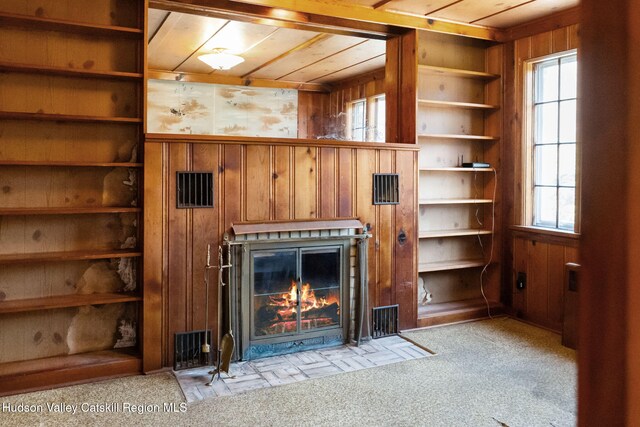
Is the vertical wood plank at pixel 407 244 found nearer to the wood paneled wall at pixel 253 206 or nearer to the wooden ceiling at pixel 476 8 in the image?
the wood paneled wall at pixel 253 206

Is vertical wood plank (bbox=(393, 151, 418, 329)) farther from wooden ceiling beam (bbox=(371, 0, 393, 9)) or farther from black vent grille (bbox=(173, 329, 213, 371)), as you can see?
black vent grille (bbox=(173, 329, 213, 371))

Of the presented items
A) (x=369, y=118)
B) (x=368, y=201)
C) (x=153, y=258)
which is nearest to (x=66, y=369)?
(x=153, y=258)

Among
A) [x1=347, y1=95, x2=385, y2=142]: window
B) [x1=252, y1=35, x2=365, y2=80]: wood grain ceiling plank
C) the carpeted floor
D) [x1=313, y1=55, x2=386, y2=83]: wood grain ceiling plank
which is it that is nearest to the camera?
the carpeted floor

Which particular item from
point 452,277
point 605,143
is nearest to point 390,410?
point 452,277

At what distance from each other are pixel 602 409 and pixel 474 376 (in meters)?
3.01

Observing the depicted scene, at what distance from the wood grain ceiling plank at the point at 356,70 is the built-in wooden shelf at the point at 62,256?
12.1 ft

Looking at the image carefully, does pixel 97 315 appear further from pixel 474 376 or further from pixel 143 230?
pixel 474 376

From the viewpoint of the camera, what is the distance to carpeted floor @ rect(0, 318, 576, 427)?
271 centimetres

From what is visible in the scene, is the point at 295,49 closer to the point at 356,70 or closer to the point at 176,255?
the point at 356,70

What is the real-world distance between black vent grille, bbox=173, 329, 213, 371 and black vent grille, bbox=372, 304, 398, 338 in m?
1.36

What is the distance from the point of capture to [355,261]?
396 cm

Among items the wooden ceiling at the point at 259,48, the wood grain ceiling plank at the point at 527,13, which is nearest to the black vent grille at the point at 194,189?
the wooden ceiling at the point at 259,48

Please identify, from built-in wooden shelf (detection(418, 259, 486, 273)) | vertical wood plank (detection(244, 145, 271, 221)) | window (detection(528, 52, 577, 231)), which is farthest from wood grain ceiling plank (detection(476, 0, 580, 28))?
vertical wood plank (detection(244, 145, 271, 221))

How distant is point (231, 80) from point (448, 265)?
159 inches
